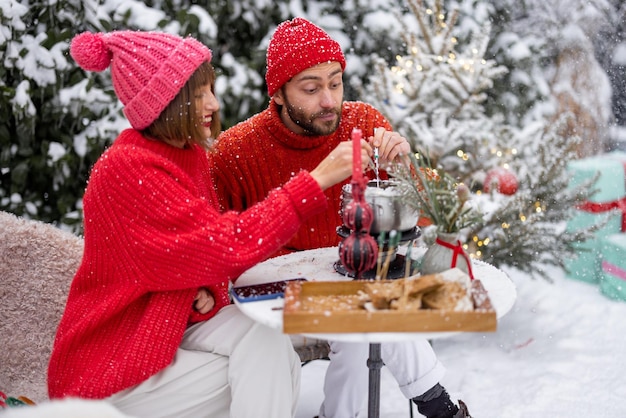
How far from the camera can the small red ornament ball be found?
351 centimetres

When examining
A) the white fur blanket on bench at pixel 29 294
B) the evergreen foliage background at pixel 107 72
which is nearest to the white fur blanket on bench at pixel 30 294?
the white fur blanket on bench at pixel 29 294

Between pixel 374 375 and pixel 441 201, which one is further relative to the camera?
pixel 374 375

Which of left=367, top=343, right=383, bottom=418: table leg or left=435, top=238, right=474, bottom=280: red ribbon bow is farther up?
left=435, top=238, right=474, bottom=280: red ribbon bow

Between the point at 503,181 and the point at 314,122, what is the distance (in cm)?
136

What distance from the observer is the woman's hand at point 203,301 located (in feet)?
6.49

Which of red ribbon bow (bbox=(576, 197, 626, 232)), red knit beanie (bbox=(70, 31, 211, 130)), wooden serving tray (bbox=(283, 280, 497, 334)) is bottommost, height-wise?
red ribbon bow (bbox=(576, 197, 626, 232))

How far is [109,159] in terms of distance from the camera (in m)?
1.85

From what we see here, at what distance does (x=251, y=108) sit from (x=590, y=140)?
3.33 m

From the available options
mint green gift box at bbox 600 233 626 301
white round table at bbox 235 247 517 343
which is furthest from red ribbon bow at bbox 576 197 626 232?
white round table at bbox 235 247 517 343

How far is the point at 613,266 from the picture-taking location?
3.98m

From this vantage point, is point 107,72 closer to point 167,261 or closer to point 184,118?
point 184,118

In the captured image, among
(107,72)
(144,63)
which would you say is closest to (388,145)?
(144,63)

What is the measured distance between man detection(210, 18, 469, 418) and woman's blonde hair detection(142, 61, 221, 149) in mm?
622

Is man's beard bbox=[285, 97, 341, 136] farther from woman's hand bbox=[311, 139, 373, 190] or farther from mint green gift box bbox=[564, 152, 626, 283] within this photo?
mint green gift box bbox=[564, 152, 626, 283]
